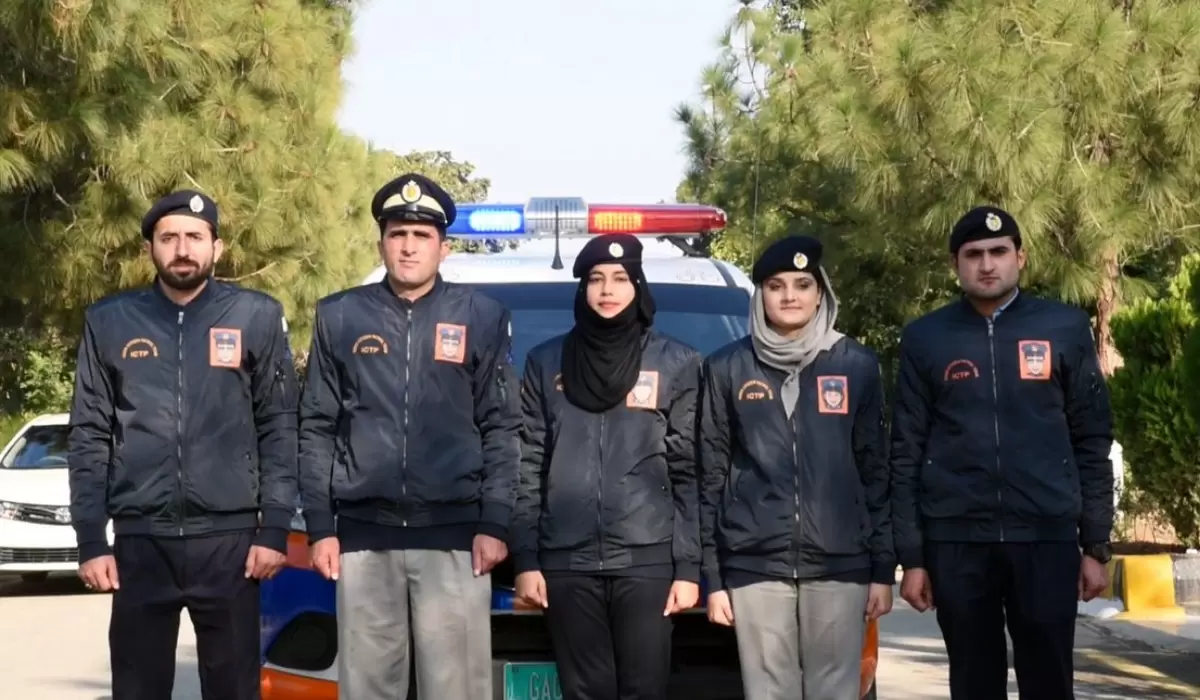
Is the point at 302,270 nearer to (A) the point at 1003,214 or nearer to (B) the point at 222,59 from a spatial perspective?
(B) the point at 222,59

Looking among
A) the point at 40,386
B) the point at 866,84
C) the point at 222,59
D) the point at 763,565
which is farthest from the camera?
the point at 40,386

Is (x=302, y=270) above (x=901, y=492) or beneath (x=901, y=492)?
above

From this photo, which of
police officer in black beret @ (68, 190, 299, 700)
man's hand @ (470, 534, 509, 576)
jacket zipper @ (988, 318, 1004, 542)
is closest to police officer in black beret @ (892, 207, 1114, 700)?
jacket zipper @ (988, 318, 1004, 542)

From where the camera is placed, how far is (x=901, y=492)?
560 cm

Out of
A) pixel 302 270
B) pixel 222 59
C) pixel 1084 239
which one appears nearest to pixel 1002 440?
pixel 1084 239

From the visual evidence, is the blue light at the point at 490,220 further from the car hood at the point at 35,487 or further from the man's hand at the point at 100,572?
the car hood at the point at 35,487

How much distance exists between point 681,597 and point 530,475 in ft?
1.96

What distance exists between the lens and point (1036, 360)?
5.61 meters

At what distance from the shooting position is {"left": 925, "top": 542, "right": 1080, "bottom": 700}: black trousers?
5.56 meters

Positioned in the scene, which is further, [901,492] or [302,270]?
[302,270]

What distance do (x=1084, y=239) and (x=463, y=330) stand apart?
9619 mm

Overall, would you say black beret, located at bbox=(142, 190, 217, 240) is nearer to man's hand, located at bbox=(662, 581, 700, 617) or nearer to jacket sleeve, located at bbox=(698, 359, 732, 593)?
jacket sleeve, located at bbox=(698, 359, 732, 593)

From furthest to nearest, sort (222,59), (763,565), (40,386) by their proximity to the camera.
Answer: (40,386) → (222,59) → (763,565)

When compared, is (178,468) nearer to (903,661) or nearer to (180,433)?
(180,433)
